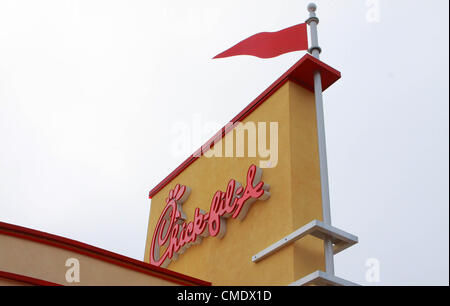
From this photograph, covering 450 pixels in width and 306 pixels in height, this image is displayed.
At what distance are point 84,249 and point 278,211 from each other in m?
2.94

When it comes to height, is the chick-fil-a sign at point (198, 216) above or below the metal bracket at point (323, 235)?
above

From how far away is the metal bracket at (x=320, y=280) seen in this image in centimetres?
787

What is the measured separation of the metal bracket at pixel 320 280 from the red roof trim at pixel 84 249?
6.95 feet

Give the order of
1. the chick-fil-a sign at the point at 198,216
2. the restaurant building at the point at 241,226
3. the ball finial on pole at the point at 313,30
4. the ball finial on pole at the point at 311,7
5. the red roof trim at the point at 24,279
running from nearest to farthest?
the red roof trim at the point at 24,279, the restaurant building at the point at 241,226, the chick-fil-a sign at the point at 198,216, the ball finial on pole at the point at 313,30, the ball finial on pole at the point at 311,7

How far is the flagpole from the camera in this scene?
8352mm

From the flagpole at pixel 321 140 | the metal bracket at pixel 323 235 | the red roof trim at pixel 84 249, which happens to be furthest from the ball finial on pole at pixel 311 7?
the red roof trim at pixel 84 249

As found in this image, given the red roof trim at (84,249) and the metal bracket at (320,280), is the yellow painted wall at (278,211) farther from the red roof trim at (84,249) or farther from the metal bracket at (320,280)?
the red roof trim at (84,249)

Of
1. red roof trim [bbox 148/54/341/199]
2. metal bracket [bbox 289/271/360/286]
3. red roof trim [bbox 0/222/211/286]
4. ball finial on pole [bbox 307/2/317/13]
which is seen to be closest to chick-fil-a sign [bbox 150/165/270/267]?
red roof trim [bbox 148/54/341/199]

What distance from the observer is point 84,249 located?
8.52 meters

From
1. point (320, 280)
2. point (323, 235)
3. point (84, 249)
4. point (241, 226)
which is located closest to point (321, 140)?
point (323, 235)

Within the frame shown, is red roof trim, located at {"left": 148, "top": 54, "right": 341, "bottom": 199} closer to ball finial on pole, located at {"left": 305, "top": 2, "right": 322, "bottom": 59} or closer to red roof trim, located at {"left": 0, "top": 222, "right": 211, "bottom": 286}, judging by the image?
ball finial on pole, located at {"left": 305, "top": 2, "right": 322, "bottom": 59}

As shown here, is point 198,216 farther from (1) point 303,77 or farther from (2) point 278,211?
(1) point 303,77
